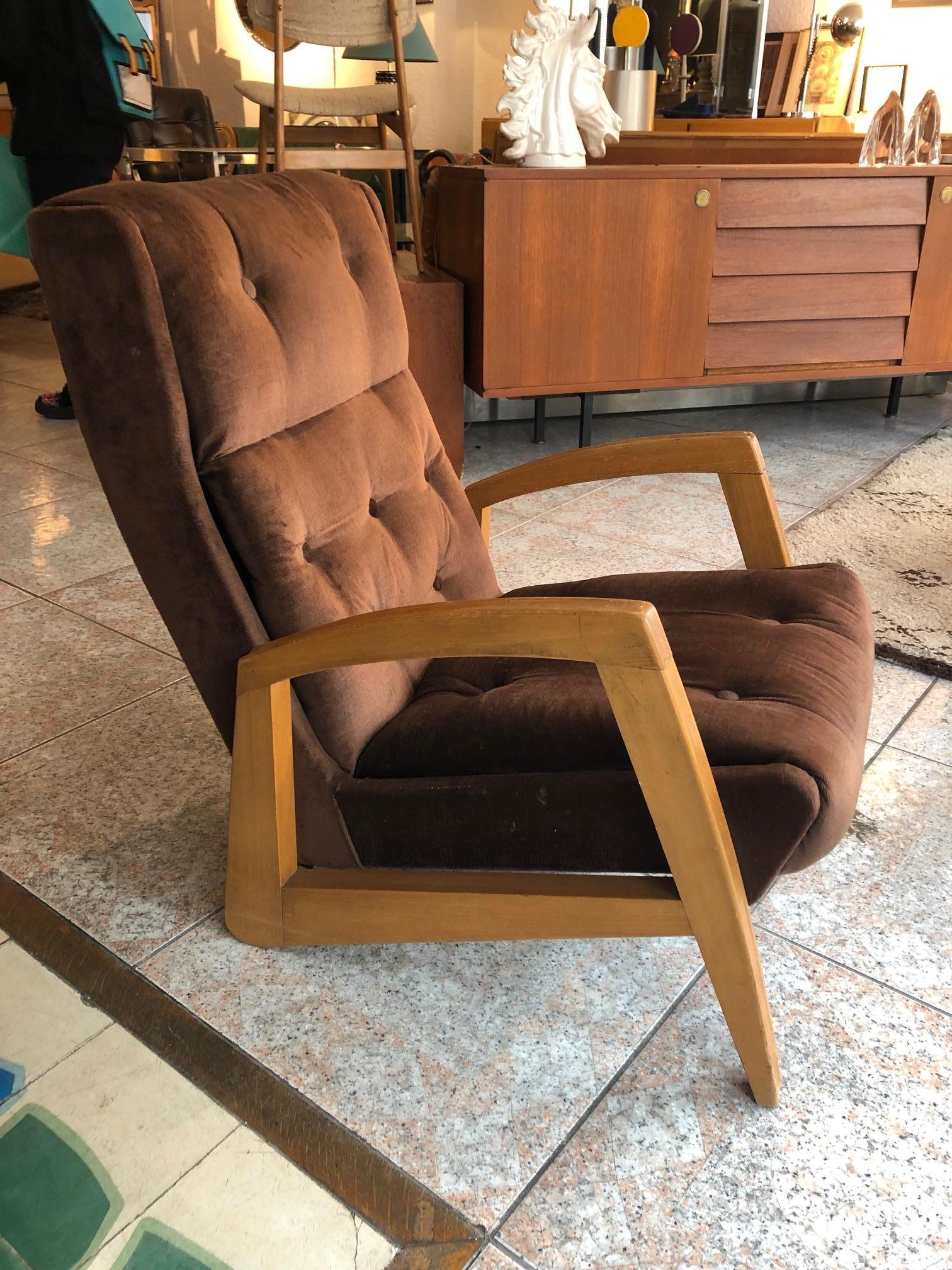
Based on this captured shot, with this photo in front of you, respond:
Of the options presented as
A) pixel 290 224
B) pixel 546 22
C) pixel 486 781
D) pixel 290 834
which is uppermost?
pixel 546 22

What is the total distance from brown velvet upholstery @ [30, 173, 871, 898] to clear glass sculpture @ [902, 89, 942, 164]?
256 centimetres

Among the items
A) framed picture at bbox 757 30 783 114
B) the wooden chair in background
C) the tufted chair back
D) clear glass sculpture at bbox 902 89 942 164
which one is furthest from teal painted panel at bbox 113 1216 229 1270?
framed picture at bbox 757 30 783 114

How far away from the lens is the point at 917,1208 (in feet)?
3.38

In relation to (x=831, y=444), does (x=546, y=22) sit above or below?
above

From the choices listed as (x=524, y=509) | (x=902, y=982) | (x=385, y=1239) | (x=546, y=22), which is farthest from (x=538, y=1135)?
(x=546, y=22)

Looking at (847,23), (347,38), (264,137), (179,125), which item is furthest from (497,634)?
(847,23)

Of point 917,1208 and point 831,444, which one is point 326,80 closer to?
point 831,444

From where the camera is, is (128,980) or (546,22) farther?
(546,22)

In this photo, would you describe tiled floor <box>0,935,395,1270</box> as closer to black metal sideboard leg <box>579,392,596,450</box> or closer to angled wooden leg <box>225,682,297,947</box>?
angled wooden leg <box>225,682,297,947</box>

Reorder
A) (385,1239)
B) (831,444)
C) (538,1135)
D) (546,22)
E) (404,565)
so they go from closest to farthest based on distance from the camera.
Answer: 1. (385,1239)
2. (538,1135)
3. (404,565)
4. (546,22)
5. (831,444)

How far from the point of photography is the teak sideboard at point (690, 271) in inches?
116

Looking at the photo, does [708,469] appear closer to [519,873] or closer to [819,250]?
[519,873]

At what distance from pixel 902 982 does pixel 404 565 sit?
83 centimetres

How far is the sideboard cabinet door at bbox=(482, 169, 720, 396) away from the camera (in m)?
2.92
